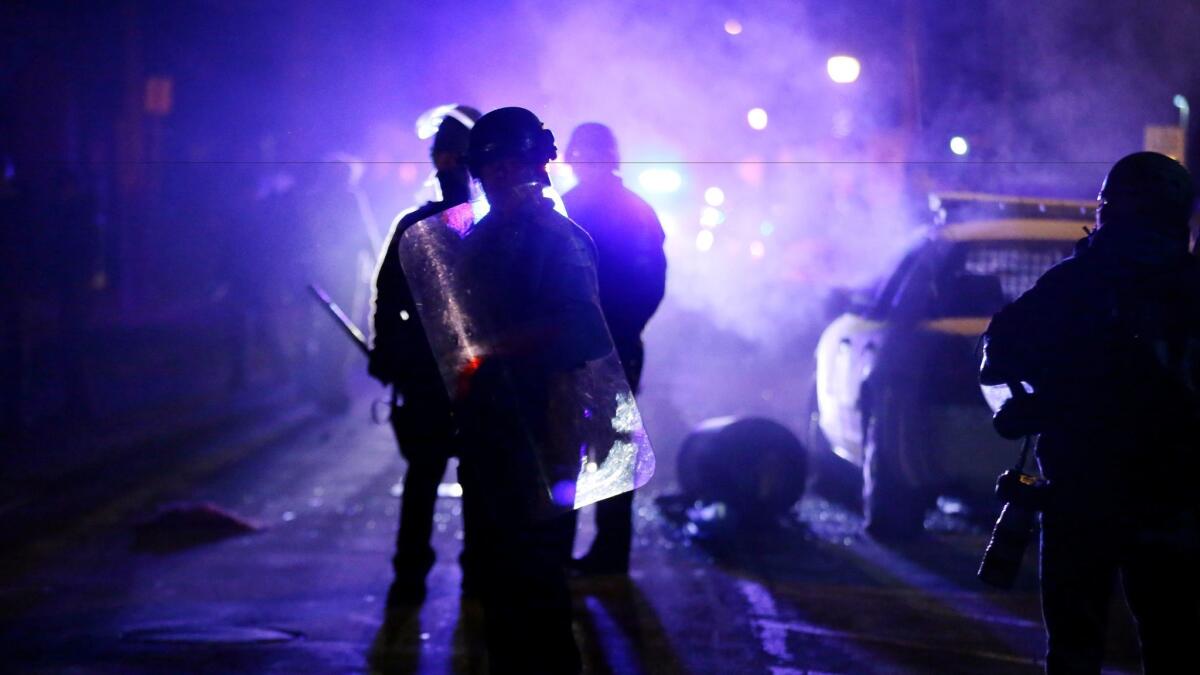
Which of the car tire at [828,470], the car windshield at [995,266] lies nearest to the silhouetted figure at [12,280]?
the car tire at [828,470]

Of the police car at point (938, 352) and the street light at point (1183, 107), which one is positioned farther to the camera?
the street light at point (1183, 107)

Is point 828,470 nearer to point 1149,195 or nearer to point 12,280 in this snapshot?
point 1149,195

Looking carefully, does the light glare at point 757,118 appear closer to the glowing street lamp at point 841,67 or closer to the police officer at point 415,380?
the glowing street lamp at point 841,67

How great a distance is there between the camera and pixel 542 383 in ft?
11.5

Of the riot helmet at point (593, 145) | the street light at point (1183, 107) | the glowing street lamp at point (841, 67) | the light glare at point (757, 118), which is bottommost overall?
the riot helmet at point (593, 145)

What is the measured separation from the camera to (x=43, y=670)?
4656 mm

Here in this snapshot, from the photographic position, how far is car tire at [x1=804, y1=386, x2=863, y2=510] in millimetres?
9188

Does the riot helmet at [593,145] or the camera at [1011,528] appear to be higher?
the riot helmet at [593,145]

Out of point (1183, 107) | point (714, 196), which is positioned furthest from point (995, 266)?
point (714, 196)

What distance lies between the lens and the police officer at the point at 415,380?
5.46 meters

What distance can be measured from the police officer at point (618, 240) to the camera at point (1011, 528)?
2387 millimetres

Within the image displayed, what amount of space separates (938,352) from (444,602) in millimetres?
2579

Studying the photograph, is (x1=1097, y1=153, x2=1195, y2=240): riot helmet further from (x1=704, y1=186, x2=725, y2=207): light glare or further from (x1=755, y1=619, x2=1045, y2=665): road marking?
(x1=704, y1=186, x2=725, y2=207): light glare

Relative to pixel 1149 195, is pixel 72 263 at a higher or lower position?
lower
